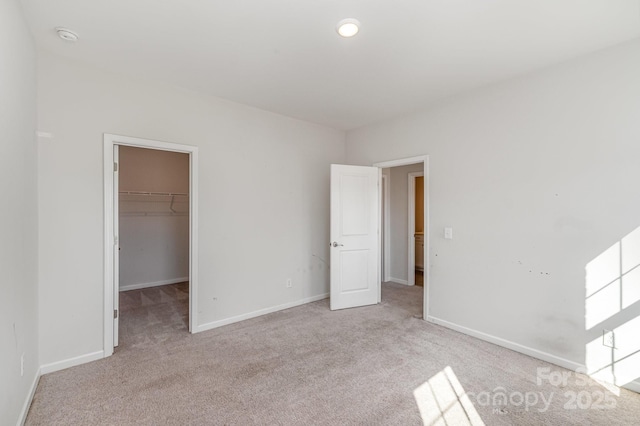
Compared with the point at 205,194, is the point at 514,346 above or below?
below

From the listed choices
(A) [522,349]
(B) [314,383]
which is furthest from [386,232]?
(B) [314,383]

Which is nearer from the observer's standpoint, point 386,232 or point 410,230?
point 410,230

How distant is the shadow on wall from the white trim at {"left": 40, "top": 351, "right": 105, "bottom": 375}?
422 centimetres

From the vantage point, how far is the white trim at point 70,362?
2.47m

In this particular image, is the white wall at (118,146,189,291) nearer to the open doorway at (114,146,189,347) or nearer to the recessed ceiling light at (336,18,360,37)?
the open doorway at (114,146,189,347)

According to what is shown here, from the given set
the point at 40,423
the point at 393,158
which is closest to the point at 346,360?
the point at 40,423

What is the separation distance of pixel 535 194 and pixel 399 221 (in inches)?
115

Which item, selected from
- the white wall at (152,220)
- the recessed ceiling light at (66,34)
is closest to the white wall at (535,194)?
the recessed ceiling light at (66,34)

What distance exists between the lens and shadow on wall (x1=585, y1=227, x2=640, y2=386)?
2248mm

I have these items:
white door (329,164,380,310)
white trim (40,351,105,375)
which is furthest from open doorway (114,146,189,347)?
white door (329,164,380,310)

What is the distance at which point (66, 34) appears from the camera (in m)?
2.21

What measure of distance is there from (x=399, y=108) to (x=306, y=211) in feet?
6.10

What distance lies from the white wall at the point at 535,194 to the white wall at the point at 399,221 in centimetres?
189

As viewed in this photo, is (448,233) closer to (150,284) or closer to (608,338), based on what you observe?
(608,338)
